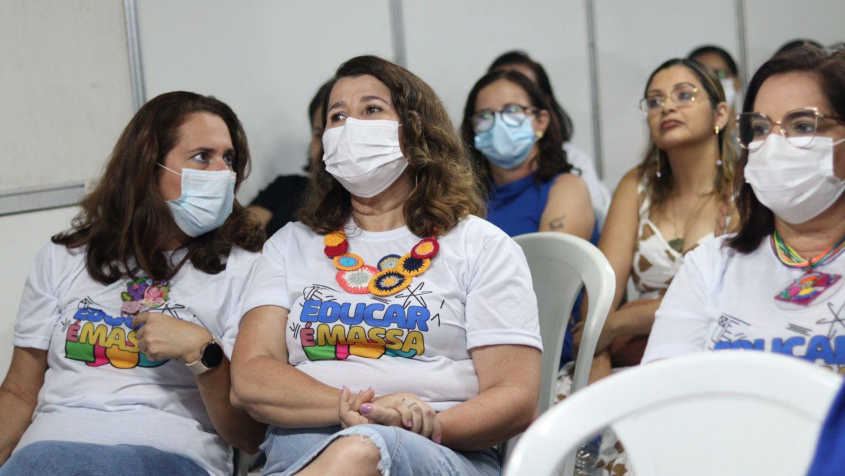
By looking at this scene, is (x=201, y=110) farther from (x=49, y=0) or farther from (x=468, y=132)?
(x=468, y=132)

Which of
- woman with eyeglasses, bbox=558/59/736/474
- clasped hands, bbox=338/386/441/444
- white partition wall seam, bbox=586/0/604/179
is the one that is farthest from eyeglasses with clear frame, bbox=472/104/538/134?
clasped hands, bbox=338/386/441/444

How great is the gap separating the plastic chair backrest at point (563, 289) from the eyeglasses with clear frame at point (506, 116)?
805mm

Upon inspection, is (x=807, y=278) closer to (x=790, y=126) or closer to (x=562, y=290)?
(x=790, y=126)

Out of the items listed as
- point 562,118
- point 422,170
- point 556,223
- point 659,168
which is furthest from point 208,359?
point 562,118

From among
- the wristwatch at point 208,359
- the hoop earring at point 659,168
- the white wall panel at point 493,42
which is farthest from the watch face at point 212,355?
the white wall panel at point 493,42

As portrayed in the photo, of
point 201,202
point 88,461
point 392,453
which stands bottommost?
point 88,461

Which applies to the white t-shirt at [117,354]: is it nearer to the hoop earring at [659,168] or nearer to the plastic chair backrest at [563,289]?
the plastic chair backrest at [563,289]

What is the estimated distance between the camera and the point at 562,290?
212 cm

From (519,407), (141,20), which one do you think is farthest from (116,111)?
(519,407)

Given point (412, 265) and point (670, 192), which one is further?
point (670, 192)

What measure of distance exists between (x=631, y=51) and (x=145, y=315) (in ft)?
10.4

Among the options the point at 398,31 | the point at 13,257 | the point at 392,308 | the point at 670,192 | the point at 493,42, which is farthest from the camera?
the point at 493,42

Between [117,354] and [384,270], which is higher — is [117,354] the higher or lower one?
the lower one

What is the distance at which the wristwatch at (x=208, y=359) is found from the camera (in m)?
1.87
